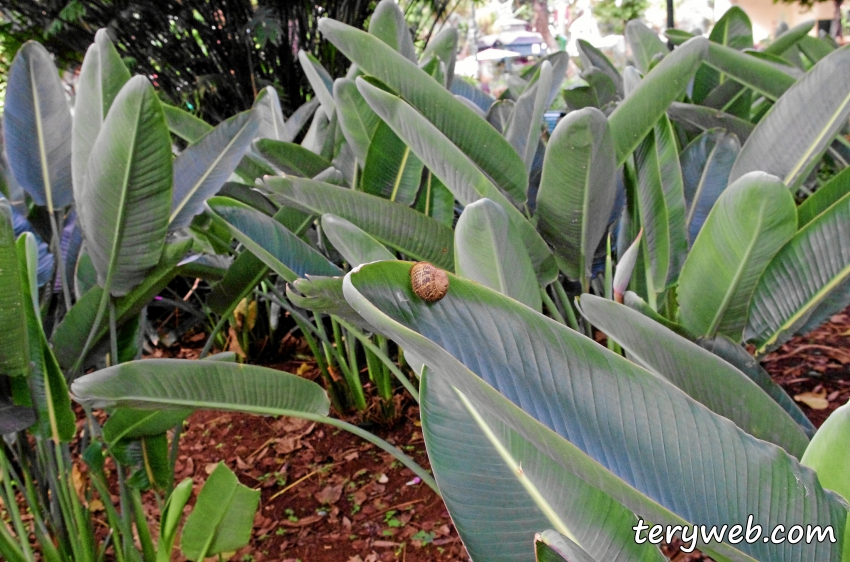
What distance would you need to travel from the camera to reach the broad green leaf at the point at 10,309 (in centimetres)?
69

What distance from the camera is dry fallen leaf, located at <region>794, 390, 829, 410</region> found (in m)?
1.37

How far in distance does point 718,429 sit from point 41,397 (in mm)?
842

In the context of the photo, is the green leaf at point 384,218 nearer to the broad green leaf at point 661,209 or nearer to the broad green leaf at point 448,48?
the broad green leaf at point 661,209

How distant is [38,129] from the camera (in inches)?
42.1

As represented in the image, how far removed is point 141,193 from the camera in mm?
841

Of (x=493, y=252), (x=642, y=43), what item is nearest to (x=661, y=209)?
(x=493, y=252)

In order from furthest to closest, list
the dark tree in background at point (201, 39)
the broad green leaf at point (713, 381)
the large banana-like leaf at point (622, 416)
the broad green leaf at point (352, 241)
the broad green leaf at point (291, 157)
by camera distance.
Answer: the dark tree in background at point (201, 39)
the broad green leaf at point (291, 157)
the broad green leaf at point (352, 241)
the broad green leaf at point (713, 381)
the large banana-like leaf at point (622, 416)

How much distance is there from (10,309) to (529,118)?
90 centimetres

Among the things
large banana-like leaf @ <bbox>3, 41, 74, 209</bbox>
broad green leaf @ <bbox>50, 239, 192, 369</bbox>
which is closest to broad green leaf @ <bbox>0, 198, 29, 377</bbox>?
broad green leaf @ <bbox>50, 239, 192, 369</bbox>

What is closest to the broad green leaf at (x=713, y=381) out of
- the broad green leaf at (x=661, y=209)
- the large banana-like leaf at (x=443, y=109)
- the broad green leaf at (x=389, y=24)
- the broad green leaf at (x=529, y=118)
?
the broad green leaf at (x=661, y=209)

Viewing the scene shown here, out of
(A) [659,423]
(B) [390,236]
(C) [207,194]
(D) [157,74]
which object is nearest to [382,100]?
(B) [390,236]

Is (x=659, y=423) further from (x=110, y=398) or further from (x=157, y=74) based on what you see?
(x=157, y=74)

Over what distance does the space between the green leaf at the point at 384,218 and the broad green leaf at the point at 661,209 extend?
1.00 feet

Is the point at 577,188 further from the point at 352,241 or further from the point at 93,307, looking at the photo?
the point at 93,307
